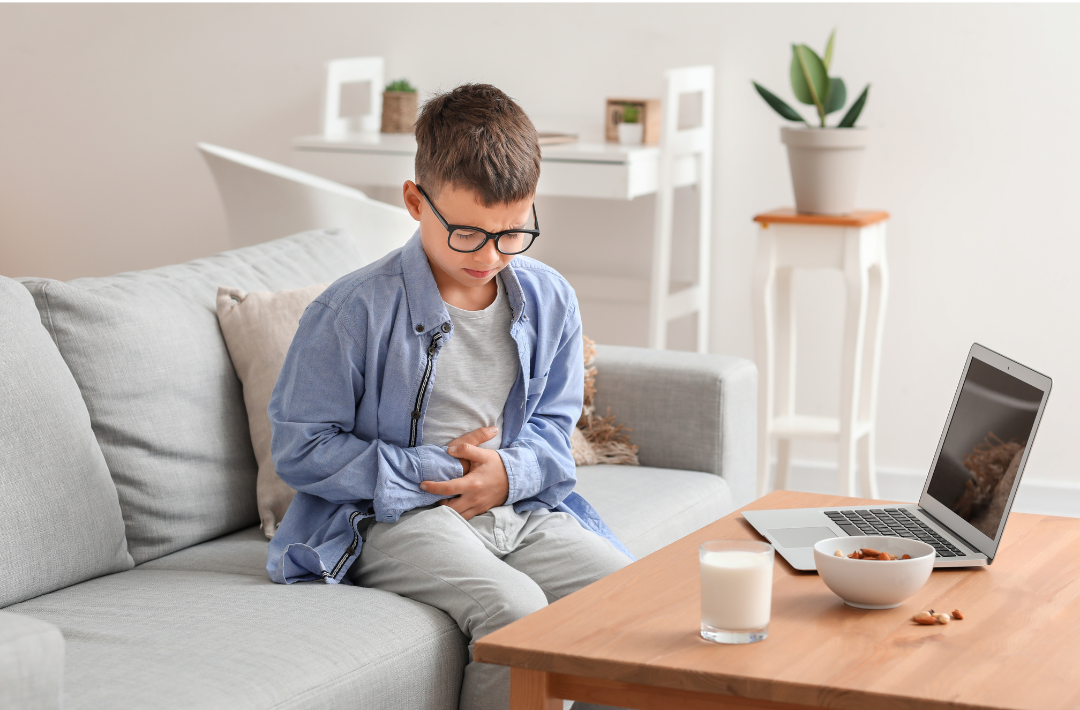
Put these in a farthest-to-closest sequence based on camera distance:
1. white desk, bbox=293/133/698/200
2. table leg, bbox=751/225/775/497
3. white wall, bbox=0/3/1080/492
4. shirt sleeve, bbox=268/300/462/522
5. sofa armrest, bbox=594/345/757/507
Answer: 1. white wall, bbox=0/3/1080/492
2. white desk, bbox=293/133/698/200
3. table leg, bbox=751/225/775/497
4. sofa armrest, bbox=594/345/757/507
5. shirt sleeve, bbox=268/300/462/522

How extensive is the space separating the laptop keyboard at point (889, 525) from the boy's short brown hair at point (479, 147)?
52 centimetres

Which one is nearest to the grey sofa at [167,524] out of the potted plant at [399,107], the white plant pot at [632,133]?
the white plant pot at [632,133]

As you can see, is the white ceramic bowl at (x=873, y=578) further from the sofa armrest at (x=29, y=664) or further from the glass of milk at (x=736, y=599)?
Answer: the sofa armrest at (x=29, y=664)

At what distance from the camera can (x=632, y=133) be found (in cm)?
307

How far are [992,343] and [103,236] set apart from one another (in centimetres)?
278

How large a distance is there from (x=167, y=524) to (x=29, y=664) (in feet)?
2.18

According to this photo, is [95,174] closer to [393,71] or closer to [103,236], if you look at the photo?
[103,236]

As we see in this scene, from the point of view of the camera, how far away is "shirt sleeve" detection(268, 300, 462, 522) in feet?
4.64

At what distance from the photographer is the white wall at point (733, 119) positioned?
9.78 feet

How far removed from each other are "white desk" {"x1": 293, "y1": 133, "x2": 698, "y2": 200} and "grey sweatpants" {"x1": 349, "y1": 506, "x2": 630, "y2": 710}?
1.49m

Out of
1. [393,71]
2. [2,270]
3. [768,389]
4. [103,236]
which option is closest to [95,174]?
[103,236]

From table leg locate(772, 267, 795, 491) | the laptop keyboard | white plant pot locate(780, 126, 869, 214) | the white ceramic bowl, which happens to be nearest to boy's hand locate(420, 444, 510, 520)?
the laptop keyboard

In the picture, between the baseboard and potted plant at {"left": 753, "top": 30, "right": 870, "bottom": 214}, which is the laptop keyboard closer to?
potted plant at {"left": 753, "top": 30, "right": 870, "bottom": 214}

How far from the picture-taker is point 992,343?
3.05 meters
